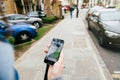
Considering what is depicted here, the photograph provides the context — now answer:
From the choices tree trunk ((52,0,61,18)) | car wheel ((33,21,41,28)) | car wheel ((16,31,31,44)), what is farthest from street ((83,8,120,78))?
tree trunk ((52,0,61,18))

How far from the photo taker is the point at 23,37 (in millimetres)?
11016

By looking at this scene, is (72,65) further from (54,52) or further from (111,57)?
(54,52)

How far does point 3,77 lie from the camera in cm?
91

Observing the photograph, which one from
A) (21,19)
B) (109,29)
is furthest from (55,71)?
(21,19)

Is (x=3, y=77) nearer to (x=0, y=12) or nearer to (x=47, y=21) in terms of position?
(x=0, y=12)

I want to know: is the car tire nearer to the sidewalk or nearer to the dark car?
the dark car

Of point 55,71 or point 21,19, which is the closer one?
point 55,71

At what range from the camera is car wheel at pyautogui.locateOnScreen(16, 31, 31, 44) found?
35.8 ft

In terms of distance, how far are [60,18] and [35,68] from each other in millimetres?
19327

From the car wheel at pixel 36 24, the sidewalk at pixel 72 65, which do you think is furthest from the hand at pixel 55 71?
the car wheel at pixel 36 24

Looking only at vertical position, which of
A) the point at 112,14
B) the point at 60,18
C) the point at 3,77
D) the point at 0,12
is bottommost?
the point at 60,18

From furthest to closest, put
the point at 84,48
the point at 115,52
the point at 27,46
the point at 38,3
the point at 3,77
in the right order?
the point at 38,3 → the point at 27,46 → the point at 84,48 → the point at 115,52 → the point at 3,77

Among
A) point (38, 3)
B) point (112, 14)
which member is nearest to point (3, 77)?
point (112, 14)

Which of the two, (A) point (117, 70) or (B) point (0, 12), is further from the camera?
(A) point (117, 70)
